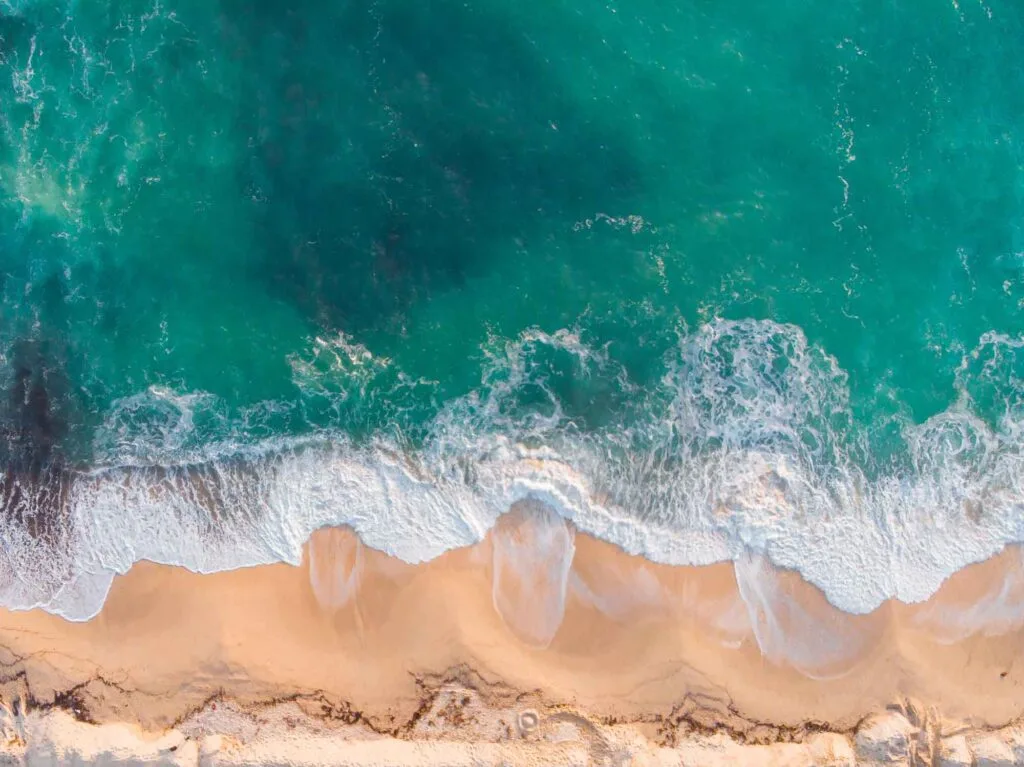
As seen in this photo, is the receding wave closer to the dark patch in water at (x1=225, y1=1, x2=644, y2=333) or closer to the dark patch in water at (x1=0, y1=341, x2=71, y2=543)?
the dark patch in water at (x1=0, y1=341, x2=71, y2=543)

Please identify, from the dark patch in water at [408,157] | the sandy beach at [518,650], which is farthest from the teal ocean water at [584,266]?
the sandy beach at [518,650]

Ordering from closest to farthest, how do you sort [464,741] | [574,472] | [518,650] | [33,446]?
[464,741] → [518,650] → [574,472] → [33,446]

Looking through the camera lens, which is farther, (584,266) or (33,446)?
(33,446)

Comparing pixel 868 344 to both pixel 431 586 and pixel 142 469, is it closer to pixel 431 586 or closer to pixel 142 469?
pixel 431 586

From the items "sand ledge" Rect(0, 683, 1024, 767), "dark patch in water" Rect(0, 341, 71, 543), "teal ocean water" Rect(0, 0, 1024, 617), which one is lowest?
"sand ledge" Rect(0, 683, 1024, 767)

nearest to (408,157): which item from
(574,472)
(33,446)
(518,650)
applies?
(574,472)

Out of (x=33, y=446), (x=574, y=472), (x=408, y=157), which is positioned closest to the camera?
(x=574, y=472)

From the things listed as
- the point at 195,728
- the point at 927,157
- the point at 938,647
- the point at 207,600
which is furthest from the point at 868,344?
the point at 195,728

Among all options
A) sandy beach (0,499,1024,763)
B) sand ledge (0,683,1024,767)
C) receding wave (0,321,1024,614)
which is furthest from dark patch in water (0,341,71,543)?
sand ledge (0,683,1024,767)

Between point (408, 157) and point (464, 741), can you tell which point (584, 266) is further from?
point (464, 741)
